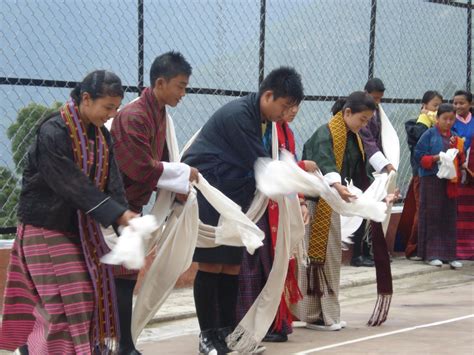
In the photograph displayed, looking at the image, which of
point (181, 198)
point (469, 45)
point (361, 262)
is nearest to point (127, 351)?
point (181, 198)

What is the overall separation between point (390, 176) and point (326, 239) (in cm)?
67

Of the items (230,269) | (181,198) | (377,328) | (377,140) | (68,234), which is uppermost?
(377,140)

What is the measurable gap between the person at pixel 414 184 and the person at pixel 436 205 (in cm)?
19

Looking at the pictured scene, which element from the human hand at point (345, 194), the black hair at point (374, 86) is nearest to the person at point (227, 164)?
the human hand at point (345, 194)

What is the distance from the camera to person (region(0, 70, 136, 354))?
5234 millimetres

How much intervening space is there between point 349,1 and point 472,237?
Answer: 280cm

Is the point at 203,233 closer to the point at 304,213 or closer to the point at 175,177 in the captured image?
the point at 175,177

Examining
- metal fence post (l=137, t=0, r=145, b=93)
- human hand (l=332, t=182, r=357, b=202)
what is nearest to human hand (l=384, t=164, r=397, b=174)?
human hand (l=332, t=182, r=357, b=202)

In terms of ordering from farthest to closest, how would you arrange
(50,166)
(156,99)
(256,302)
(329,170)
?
(329,170) < (256,302) < (156,99) < (50,166)

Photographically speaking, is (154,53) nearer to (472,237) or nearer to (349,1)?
(349,1)

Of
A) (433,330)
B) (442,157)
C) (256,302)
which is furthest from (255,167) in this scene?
(442,157)

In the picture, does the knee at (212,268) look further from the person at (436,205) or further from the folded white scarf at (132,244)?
the person at (436,205)

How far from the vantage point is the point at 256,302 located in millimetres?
7004

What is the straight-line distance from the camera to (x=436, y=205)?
11570 millimetres
